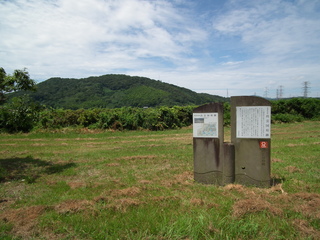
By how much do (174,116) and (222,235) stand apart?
54.2 feet

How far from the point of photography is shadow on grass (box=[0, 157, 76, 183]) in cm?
588

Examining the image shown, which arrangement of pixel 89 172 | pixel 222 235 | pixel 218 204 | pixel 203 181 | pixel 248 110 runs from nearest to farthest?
pixel 222 235 < pixel 218 204 < pixel 248 110 < pixel 203 181 < pixel 89 172

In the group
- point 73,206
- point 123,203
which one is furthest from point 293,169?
point 73,206

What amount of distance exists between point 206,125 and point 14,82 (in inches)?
205

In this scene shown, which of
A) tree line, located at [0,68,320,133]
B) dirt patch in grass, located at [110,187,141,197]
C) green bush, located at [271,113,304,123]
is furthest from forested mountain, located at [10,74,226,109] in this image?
dirt patch in grass, located at [110,187,141,197]

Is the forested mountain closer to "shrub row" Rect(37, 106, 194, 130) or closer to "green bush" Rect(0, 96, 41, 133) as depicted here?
"shrub row" Rect(37, 106, 194, 130)

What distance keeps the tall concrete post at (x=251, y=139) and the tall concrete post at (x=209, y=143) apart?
0.33m

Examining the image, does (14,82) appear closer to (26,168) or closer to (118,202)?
(26,168)

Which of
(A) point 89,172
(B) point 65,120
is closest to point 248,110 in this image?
(A) point 89,172

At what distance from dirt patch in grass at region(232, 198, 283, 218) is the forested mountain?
51.6 metres

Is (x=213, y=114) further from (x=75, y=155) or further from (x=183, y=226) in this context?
(x=75, y=155)

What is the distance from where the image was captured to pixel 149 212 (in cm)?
358

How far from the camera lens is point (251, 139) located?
4.82 meters

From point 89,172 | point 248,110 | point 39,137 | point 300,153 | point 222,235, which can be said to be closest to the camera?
point 222,235
